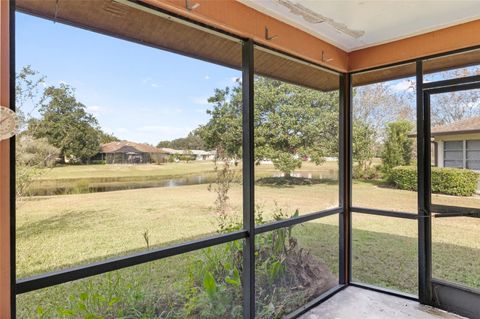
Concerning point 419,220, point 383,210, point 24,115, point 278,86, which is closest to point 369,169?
point 383,210

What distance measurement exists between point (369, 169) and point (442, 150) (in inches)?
29.6

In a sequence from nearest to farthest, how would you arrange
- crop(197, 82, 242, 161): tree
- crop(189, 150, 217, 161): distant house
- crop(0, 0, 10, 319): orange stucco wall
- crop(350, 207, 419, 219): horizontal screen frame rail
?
crop(0, 0, 10, 319): orange stucco wall → crop(189, 150, 217, 161): distant house → crop(197, 82, 242, 161): tree → crop(350, 207, 419, 219): horizontal screen frame rail

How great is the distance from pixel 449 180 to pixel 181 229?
2576 millimetres

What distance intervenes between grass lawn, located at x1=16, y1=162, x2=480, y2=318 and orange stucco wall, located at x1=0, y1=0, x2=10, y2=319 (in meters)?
0.13

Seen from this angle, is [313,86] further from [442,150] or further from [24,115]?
[24,115]

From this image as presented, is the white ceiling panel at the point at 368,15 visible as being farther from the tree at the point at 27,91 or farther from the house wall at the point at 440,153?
the tree at the point at 27,91

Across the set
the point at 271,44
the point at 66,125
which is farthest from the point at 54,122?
the point at 271,44

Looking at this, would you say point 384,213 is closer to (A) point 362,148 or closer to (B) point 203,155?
(A) point 362,148

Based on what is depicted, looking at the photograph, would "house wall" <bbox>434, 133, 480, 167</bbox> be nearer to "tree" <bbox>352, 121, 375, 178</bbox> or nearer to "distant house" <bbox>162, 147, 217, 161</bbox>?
"tree" <bbox>352, 121, 375, 178</bbox>

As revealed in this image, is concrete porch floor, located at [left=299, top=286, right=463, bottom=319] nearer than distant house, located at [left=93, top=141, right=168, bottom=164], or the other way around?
distant house, located at [left=93, top=141, right=168, bottom=164]

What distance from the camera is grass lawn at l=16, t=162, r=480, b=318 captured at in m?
1.54

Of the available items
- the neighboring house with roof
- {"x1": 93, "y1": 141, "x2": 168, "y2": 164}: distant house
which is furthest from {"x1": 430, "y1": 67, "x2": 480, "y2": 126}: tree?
{"x1": 93, "y1": 141, "x2": 168, "y2": 164}: distant house

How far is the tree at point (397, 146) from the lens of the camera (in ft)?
10.1

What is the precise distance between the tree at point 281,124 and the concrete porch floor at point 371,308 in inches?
55.2
